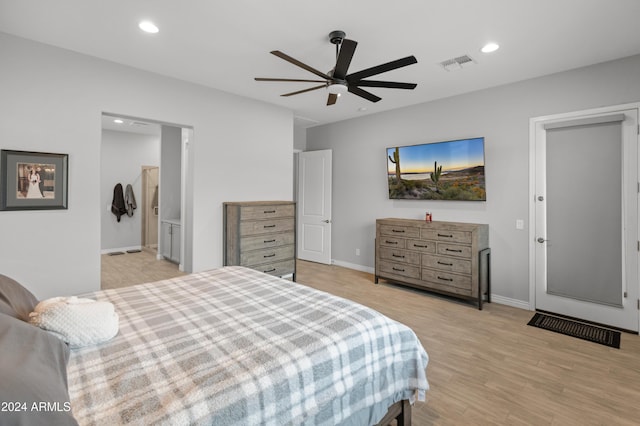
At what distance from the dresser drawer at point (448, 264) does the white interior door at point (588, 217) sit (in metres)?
0.81

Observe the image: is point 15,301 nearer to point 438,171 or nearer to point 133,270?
point 133,270

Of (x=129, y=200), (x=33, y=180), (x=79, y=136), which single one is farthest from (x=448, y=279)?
(x=129, y=200)

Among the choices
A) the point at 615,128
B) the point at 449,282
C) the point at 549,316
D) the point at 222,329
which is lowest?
the point at 549,316

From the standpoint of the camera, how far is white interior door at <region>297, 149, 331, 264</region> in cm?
609

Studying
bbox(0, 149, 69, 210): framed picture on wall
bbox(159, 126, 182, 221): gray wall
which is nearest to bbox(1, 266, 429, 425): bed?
bbox(0, 149, 69, 210): framed picture on wall

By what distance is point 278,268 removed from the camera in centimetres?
445

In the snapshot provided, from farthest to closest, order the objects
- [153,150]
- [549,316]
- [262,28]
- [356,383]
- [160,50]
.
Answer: [153,150] → [549,316] → [160,50] → [262,28] → [356,383]

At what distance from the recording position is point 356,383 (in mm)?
1462

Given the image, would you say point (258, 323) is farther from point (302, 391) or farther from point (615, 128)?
point (615, 128)

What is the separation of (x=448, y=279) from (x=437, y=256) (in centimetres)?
32

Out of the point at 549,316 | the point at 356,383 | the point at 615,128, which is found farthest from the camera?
the point at 549,316

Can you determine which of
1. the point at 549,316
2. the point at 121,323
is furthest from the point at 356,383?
the point at 549,316

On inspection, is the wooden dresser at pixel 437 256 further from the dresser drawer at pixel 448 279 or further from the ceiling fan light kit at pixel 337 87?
the ceiling fan light kit at pixel 337 87

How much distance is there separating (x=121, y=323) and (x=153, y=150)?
6.79m
